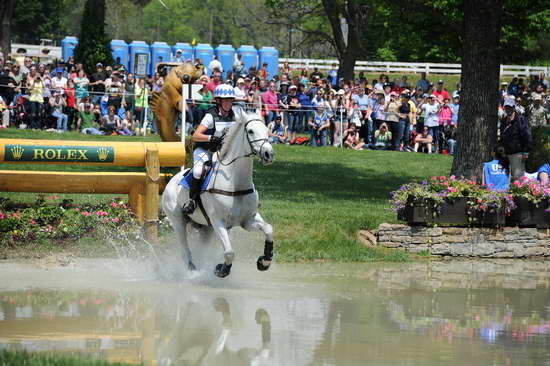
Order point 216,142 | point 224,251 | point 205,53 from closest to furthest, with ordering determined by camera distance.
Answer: point 224,251 < point 216,142 < point 205,53

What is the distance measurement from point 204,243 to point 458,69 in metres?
45.7

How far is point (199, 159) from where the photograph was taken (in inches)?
519

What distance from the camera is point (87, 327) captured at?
10109 millimetres

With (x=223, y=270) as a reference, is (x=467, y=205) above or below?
above

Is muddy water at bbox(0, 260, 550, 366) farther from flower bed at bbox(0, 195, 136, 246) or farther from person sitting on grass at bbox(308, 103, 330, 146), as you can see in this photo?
person sitting on grass at bbox(308, 103, 330, 146)

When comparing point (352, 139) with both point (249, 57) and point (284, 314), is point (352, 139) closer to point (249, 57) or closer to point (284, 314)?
point (284, 314)

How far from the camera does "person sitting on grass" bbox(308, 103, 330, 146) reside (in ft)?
99.3

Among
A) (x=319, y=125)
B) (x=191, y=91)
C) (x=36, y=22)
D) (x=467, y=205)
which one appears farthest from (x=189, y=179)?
(x=36, y=22)

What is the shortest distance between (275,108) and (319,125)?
1668mm

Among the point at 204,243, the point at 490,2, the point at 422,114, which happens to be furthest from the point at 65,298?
the point at 422,114

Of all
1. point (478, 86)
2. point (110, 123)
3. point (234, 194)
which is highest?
point (478, 86)

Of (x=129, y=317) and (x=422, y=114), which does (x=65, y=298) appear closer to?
(x=129, y=317)

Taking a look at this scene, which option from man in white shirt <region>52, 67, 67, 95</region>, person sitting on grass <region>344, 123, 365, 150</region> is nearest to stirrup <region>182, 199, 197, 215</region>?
man in white shirt <region>52, 67, 67, 95</region>

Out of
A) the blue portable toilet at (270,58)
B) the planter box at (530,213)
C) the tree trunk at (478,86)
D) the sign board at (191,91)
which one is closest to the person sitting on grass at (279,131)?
the tree trunk at (478,86)
